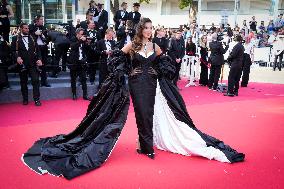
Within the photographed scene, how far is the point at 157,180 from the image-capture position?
4.00 meters

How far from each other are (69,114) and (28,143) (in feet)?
7.24

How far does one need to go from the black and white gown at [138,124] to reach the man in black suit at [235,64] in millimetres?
5389

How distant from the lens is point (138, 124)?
4727 millimetres

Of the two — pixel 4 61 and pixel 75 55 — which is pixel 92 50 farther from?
pixel 4 61

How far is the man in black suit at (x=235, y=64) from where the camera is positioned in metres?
9.76

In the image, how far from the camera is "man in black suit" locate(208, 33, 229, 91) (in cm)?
1063

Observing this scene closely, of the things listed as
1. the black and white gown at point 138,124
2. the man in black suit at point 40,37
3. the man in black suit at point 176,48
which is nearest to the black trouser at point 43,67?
the man in black suit at point 40,37

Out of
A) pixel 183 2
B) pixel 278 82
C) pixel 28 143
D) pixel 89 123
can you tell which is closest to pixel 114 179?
pixel 89 123

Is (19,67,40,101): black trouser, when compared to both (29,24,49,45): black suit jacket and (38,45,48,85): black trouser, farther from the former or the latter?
(29,24,49,45): black suit jacket

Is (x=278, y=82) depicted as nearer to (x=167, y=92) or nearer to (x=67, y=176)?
(x=167, y=92)

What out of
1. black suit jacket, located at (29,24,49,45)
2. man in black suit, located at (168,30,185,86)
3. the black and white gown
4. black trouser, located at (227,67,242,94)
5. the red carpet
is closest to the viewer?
the red carpet

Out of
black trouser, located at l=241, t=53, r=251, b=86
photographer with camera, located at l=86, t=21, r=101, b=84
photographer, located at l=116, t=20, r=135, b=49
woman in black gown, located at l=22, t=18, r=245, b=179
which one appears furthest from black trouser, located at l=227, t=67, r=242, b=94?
woman in black gown, located at l=22, t=18, r=245, b=179

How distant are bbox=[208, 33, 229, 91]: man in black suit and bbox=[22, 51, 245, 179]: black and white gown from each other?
6.05 m

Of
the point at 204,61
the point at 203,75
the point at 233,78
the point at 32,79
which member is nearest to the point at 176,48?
the point at 204,61
